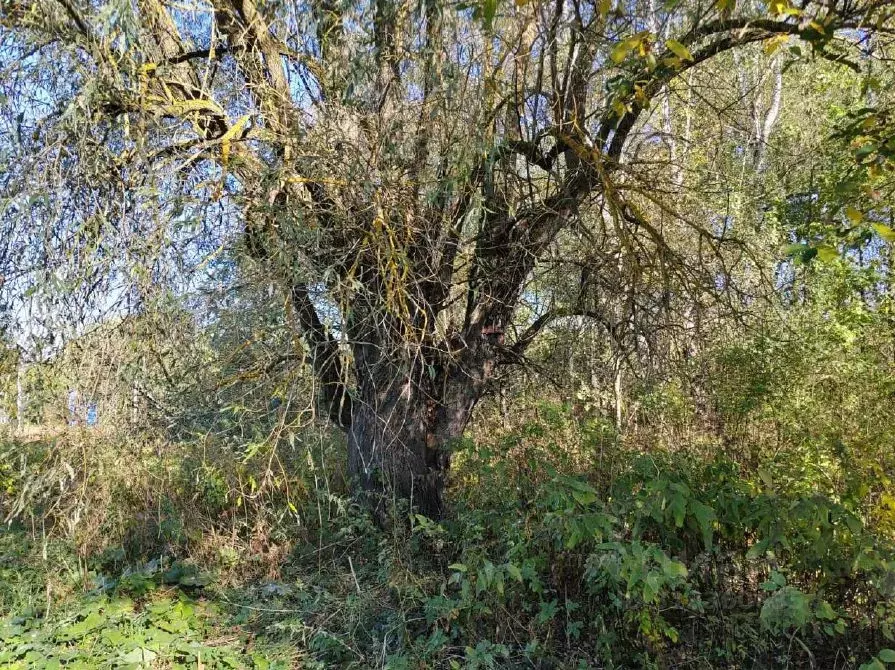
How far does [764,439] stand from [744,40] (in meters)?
3.03

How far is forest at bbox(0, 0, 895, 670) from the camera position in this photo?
3076mm

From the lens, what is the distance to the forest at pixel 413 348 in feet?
10.1

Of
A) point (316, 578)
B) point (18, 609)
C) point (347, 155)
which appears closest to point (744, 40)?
point (347, 155)

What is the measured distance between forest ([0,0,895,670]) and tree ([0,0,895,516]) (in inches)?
1.3

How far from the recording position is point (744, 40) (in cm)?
372

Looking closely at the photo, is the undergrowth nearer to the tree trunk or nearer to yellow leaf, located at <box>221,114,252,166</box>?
the tree trunk

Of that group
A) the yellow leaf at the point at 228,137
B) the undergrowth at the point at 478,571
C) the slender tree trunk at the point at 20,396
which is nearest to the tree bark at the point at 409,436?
the undergrowth at the point at 478,571

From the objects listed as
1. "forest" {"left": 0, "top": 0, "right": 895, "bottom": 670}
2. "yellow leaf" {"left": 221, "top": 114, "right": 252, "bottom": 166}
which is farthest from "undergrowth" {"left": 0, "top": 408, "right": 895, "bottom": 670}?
"yellow leaf" {"left": 221, "top": 114, "right": 252, "bottom": 166}

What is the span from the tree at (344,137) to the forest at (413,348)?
0.10 ft

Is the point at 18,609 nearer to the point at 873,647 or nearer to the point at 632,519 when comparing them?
the point at 632,519

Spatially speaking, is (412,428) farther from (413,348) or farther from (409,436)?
(413,348)

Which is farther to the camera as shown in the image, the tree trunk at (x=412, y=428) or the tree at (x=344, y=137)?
the tree trunk at (x=412, y=428)

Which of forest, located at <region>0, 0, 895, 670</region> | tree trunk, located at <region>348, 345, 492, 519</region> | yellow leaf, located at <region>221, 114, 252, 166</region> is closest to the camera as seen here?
forest, located at <region>0, 0, 895, 670</region>

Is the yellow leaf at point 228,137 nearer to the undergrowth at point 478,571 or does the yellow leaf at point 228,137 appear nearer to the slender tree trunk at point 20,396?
the slender tree trunk at point 20,396
